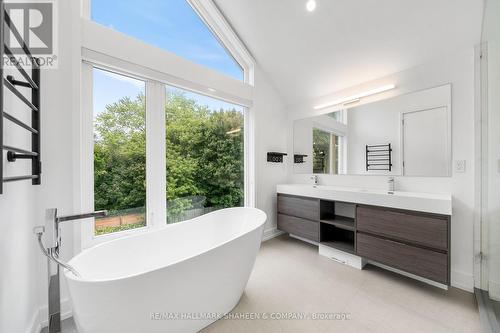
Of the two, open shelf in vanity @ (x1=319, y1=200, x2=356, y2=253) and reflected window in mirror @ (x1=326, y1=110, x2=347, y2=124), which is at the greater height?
reflected window in mirror @ (x1=326, y1=110, x2=347, y2=124)

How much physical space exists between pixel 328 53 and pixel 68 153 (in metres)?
2.83

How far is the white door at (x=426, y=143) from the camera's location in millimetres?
2074

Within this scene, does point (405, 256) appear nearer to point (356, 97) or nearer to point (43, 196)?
point (356, 97)

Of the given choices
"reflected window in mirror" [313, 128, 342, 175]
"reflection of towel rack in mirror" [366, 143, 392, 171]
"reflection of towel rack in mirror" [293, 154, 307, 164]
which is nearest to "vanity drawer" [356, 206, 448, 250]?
"reflection of towel rack in mirror" [366, 143, 392, 171]

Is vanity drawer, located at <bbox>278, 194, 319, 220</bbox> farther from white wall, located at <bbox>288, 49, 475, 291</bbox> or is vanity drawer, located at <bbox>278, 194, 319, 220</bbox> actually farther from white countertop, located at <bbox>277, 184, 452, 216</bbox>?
white wall, located at <bbox>288, 49, 475, 291</bbox>

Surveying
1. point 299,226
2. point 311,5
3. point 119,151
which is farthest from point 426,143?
point 119,151

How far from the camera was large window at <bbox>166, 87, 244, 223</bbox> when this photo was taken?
92.2 inches

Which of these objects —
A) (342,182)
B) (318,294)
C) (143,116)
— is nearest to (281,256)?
(318,294)

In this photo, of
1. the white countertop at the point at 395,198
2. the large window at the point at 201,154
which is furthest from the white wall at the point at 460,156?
the large window at the point at 201,154

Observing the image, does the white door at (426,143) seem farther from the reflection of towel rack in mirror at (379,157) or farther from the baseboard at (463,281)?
the baseboard at (463,281)

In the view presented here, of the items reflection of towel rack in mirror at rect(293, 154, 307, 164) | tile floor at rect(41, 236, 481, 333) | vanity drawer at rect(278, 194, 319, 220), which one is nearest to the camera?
tile floor at rect(41, 236, 481, 333)

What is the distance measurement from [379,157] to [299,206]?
116 cm

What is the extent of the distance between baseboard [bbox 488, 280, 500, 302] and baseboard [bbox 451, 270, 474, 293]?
427 mm

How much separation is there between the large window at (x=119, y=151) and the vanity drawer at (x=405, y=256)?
2.31 metres
